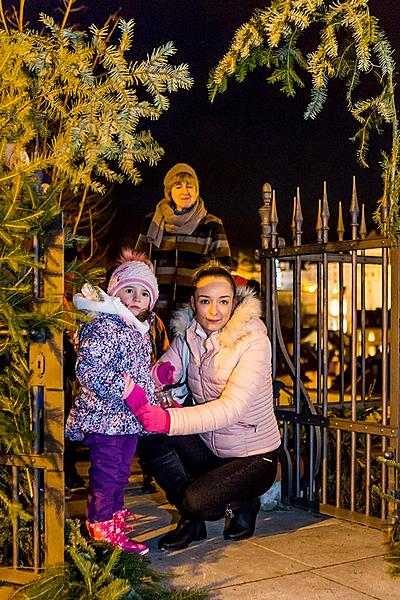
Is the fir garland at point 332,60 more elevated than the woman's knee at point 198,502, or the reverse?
the fir garland at point 332,60

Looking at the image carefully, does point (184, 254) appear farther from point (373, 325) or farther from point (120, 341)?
point (373, 325)

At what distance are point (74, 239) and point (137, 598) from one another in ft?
5.37

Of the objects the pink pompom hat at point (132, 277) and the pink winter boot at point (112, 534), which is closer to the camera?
the pink winter boot at point (112, 534)

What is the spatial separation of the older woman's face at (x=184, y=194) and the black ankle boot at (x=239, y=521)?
227 centimetres

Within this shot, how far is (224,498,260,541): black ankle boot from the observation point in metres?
4.75

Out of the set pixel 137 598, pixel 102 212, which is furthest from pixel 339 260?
pixel 102 212

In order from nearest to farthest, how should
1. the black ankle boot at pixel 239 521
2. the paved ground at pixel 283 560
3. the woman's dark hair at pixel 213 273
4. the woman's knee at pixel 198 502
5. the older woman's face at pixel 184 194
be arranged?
the paved ground at pixel 283 560
the woman's knee at pixel 198 502
the black ankle boot at pixel 239 521
the woman's dark hair at pixel 213 273
the older woman's face at pixel 184 194

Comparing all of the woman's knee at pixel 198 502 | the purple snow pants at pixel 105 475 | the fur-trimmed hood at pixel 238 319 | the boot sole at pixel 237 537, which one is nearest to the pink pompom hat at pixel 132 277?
the fur-trimmed hood at pixel 238 319

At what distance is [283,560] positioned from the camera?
4434 mm

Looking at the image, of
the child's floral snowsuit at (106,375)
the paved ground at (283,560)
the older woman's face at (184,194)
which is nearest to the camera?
the paved ground at (283,560)

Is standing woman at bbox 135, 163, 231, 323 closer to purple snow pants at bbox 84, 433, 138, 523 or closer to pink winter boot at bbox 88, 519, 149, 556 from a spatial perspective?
purple snow pants at bbox 84, 433, 138, 523

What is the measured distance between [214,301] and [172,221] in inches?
52.9

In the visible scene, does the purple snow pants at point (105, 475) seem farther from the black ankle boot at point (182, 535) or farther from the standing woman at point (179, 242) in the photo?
the standing woman at point (179, 242)

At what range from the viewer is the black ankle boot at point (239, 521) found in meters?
4.75
